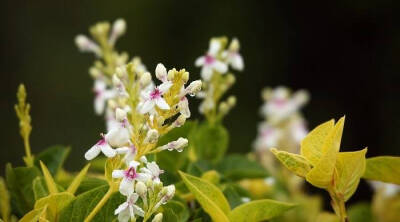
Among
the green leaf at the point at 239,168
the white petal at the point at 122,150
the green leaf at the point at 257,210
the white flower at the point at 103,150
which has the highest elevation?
the white flower at the point at 103,150

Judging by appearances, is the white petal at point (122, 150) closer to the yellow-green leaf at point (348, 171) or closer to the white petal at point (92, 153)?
the white petal at point (92, 153)

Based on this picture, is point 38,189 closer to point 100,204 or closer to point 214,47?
point 100,204

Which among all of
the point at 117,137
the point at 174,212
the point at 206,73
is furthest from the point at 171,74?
the point at 206,73

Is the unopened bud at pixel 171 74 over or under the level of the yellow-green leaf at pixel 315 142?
over

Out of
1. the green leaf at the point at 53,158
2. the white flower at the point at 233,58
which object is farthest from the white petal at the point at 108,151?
the white flower at the point at 233,58

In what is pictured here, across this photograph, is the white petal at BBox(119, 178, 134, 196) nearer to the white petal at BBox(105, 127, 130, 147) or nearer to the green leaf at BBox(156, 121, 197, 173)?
the white petal at BBox(105, 127, 130, 147)

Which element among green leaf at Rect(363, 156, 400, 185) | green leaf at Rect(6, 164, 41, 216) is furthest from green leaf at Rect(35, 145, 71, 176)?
green leaf at Rect(363, 156, 400, 185)

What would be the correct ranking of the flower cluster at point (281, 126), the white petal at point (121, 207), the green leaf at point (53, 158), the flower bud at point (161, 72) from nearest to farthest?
1. the white petal at point (121, 207)
2. the flower bud at point (161, 72)
3. the green leaf at point (53, 158)
4. the flower cluster at point (281, 126)
